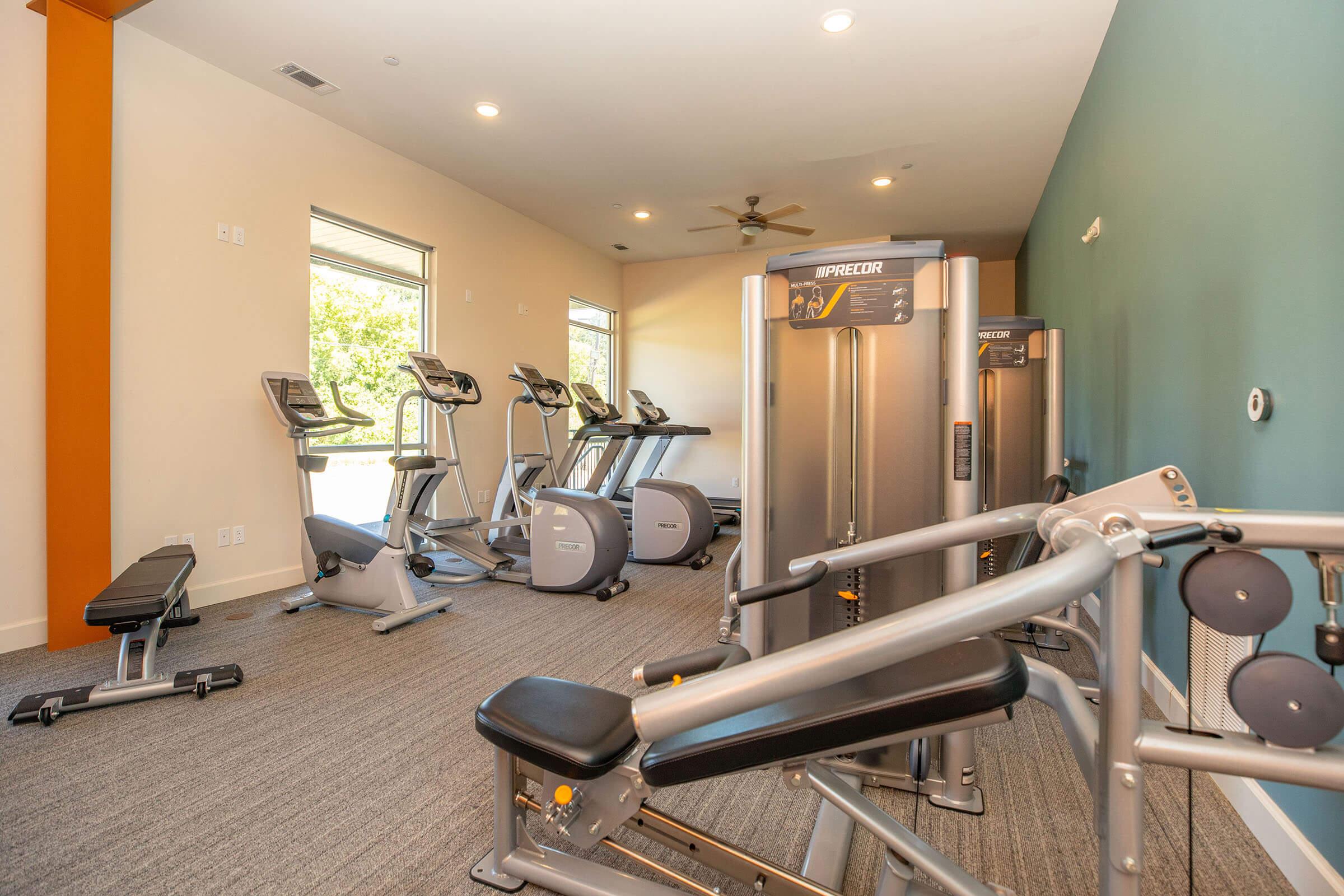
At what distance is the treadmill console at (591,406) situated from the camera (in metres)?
5.27

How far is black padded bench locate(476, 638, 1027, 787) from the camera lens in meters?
0.96

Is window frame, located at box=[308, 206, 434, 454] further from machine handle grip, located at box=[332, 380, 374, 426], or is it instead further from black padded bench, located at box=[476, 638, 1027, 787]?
black padded bench, located at box=[476, 638, 1027, 787]

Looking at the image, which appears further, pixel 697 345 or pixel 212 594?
pixel 697 345

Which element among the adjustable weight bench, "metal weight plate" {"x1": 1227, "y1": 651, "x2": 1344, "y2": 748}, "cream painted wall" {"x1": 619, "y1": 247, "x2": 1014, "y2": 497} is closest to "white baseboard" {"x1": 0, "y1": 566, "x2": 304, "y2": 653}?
the adjustable weight bench

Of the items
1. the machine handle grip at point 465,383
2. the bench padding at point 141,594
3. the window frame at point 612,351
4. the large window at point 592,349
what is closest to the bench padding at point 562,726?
the bench padding at point 141,594

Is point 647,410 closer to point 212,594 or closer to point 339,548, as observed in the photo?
point 339,548

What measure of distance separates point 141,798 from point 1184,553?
3273mm

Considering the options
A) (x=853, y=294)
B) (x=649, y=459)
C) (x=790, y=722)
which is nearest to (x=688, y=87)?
(x=853, y=294)

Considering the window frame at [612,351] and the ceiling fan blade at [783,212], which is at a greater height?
the ceiling fan blade at [783,212]

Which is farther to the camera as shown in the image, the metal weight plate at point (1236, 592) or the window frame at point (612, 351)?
the window frame at point (612, 351)

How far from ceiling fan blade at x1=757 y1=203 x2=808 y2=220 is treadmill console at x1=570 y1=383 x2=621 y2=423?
2.10 meters

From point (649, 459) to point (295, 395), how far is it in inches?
134

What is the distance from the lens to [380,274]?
4770 mm

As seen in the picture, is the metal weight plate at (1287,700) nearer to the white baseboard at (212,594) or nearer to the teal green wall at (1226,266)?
the teal green wall at (1226,266)
